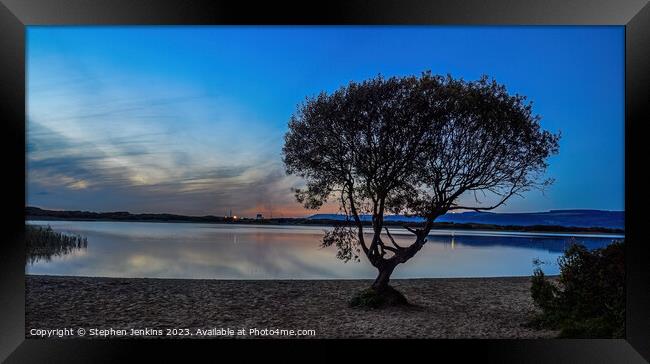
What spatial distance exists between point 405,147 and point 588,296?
470cm

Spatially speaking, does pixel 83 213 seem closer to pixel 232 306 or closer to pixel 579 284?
pixel 232 306

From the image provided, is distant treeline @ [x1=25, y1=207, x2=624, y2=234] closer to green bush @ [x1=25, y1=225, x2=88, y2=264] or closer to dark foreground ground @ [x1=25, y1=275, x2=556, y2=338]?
green bush @ [x1=25, y1=225, x2=88, y2=264]

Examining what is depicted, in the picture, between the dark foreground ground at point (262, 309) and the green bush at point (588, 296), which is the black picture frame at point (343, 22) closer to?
the green bush at point (588, 296)

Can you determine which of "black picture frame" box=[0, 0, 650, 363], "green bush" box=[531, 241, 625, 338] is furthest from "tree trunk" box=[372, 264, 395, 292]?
"green bush" box=[531, 241, 625, 338]

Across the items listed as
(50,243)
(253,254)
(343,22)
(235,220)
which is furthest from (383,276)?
(50,243)

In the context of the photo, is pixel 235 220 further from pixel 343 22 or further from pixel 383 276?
pixel 343 22

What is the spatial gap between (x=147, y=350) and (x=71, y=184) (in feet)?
14.0

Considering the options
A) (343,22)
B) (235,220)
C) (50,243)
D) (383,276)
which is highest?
(343,22)

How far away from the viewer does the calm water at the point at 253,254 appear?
391 inches

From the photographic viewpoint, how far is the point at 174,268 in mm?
10250

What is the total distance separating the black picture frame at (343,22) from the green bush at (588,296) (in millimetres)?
311

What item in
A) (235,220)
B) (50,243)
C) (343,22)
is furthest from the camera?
(235,220)

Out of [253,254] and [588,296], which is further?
[253,254]

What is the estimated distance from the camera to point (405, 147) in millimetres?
9211
